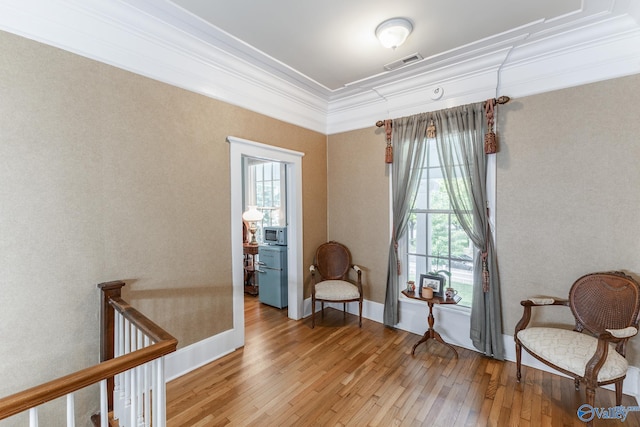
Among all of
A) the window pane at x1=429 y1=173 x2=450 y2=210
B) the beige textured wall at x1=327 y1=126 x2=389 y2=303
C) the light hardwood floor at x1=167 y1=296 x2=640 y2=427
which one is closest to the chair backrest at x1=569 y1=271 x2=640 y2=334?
the light hardwood floor at x1=167 y1=296 x2=640 y2=427

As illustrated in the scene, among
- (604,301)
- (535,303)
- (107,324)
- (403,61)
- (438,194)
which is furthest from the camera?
(438,194)

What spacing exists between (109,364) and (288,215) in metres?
2.73

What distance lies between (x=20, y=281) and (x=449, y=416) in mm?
3033

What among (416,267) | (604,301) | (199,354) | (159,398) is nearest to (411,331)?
(416,267)

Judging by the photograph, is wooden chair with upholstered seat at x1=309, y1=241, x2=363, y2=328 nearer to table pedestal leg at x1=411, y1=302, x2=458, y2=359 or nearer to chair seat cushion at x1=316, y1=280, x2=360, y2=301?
→ chair seat cushion at x1=316, y1=280, x2=360, y2=301

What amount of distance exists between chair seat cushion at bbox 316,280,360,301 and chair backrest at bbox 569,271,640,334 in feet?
6.90

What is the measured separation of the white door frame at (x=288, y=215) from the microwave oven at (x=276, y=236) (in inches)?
18.8

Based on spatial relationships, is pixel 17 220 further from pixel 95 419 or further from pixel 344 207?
pixel 344 207

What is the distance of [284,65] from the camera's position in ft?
9.82

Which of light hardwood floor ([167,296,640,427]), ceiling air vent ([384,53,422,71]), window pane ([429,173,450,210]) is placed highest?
ceiling air vent ([384,53,422,71])

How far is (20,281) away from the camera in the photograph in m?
1.73

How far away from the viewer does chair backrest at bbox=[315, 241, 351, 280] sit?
155 inches

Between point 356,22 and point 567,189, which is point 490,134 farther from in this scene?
point 356,22

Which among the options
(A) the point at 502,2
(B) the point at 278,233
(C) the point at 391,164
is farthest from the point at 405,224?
(A) the point at 502,2
